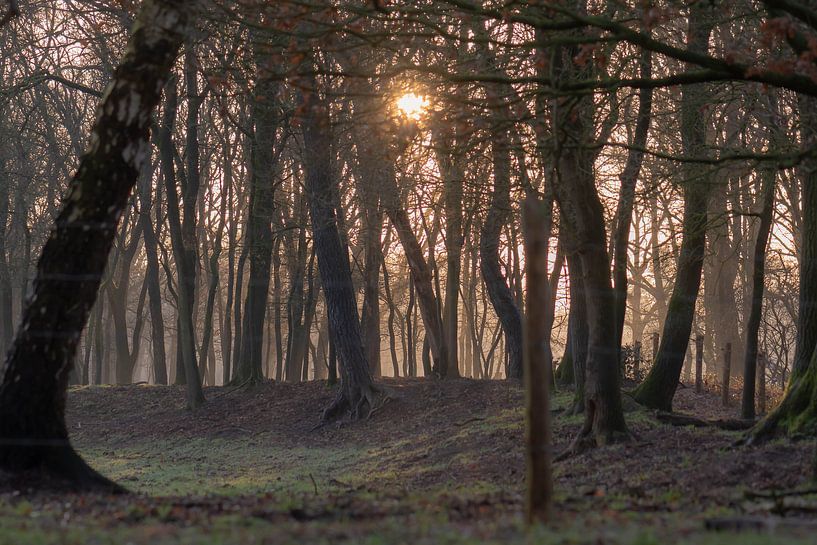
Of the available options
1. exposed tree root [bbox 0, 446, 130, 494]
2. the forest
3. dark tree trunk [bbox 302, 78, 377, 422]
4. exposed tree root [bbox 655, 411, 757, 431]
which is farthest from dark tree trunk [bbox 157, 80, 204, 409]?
exposed tree root [bbox 0, 446, 130, 494]

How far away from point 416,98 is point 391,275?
92.8 ft

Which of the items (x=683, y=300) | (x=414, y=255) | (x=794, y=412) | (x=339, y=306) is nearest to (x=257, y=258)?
(x=414, y=255)

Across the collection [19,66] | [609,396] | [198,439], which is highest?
[19,66]

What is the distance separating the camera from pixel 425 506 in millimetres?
7297

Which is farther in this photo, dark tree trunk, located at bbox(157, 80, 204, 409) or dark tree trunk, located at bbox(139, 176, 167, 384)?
dark tree trunk, located at bbox(139, 176, 167, 384)

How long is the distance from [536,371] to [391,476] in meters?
8.40

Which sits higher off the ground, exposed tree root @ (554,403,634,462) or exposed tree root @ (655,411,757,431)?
exposed tree root @ (655,411,757,431)

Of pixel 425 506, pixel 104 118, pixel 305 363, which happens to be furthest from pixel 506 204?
pixel 305 363

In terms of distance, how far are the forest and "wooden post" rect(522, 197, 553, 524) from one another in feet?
0.08

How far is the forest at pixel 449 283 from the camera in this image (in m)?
7.14

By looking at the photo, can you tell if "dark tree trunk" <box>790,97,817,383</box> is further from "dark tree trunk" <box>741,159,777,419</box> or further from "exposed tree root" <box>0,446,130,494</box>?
"exposed tree root" <box>0,446,130,494</box>

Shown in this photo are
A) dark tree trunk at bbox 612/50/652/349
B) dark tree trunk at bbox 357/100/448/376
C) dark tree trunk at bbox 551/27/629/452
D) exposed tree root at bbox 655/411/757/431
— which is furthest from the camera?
dark tree trunk at bbox 357/100/448/376

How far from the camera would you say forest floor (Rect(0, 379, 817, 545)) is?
5.93m

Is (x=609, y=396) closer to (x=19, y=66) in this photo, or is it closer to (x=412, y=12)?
(x=412, y=12)
